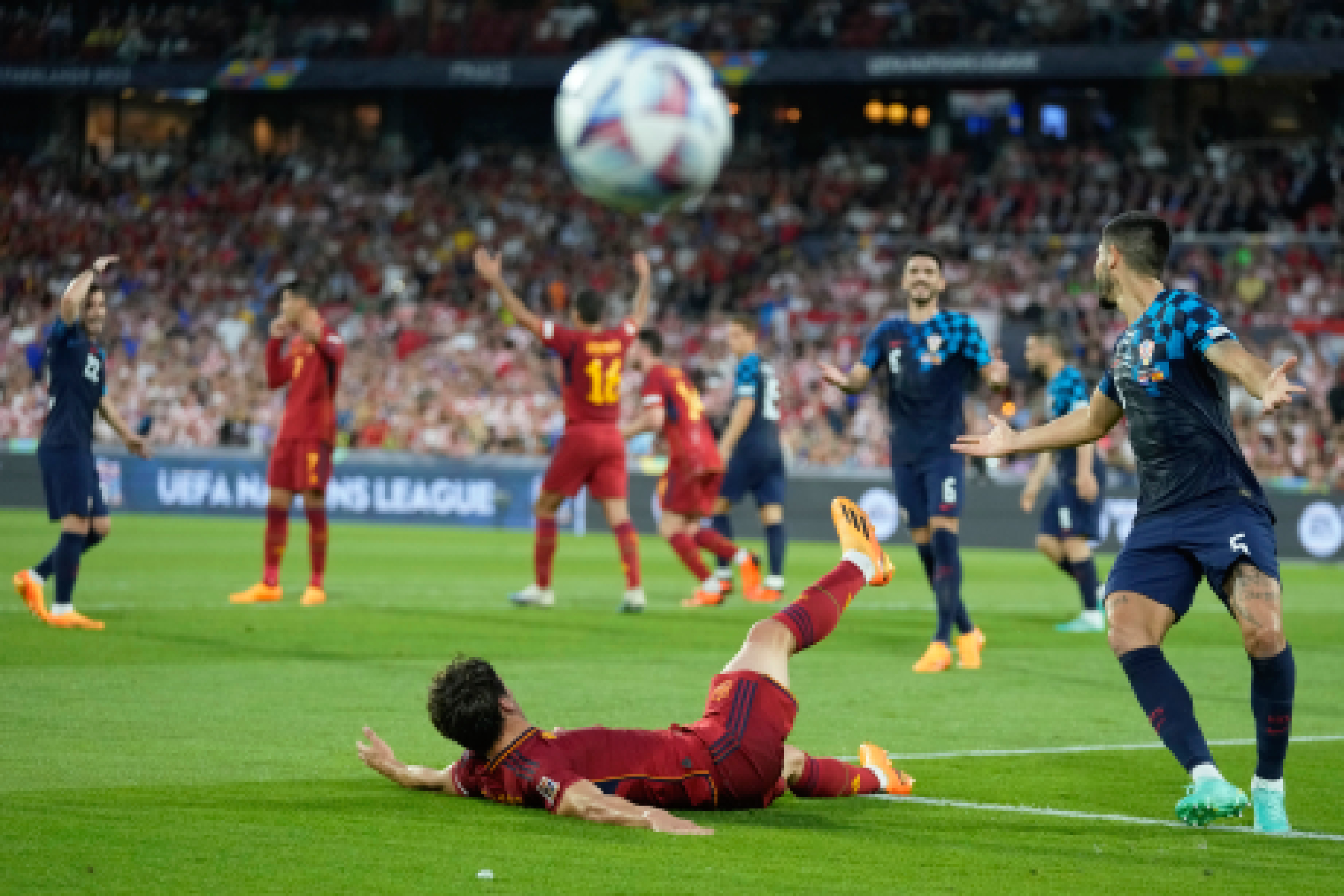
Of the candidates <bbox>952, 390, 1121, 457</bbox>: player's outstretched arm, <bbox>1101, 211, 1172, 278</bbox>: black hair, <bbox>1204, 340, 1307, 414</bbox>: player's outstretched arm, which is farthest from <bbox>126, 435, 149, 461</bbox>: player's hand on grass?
<bbox>1204, 340, 1307, 414</bbox>: player's outstretched arm

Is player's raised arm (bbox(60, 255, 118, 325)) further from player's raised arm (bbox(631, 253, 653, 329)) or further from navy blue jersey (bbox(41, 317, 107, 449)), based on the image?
player's raised arm (bbox(631, 253, 653, 329))

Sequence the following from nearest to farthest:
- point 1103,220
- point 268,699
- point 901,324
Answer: point 268,699 < point 901,324 < point 1103,220

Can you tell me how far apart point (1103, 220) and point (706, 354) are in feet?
25.8

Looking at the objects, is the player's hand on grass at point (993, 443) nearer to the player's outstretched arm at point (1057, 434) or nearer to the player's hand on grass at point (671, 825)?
the player's outstretched arm at point (1057, 434)

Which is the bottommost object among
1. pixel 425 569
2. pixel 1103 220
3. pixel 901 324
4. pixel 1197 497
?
pixel 425 569

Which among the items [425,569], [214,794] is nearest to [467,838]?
[214,794]

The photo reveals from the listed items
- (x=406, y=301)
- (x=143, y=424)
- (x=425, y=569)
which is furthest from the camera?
(x=406, y=301)

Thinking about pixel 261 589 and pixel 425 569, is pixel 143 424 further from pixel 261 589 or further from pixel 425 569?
pixel 261 589

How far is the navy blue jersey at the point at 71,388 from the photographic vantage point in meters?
12.1

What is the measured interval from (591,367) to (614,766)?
844cm

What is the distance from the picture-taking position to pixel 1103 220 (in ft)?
109

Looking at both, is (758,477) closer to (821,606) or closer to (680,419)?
(680,419)

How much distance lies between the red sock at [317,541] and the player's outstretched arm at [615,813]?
900cm

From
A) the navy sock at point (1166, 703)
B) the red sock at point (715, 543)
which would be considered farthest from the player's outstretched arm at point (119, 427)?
the navy sock at point (1166, 703)
